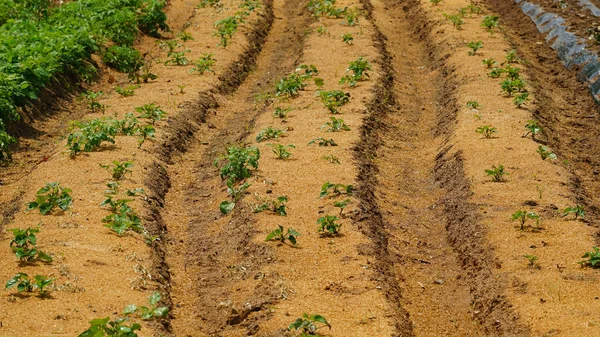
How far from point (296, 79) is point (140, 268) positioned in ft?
19.2

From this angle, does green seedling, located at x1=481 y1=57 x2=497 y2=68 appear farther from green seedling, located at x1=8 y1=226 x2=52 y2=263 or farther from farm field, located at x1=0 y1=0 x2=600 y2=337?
green seedling, located at x1=8 y1=226 x2=52 y2=263

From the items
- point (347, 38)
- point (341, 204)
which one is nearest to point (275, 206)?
point (341, 204)

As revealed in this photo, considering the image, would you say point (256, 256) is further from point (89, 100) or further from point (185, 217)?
point (89, 100)

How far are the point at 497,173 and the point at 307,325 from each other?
3865mm

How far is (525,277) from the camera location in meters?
7.41

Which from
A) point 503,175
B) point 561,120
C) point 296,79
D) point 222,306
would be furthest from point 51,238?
point 561,120

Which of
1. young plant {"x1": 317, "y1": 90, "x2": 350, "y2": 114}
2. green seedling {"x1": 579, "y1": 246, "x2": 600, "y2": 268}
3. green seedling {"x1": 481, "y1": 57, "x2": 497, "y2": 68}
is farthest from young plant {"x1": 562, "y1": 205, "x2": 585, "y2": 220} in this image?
green seedling {"x1": 481, "y1": 57, "x2": 497, "y2": 68}

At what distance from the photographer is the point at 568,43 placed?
15.4m

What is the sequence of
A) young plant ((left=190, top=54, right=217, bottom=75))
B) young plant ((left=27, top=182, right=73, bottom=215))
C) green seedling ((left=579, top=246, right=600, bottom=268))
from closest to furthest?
green seedling ((left=579, top=246, right=600, bottom=268)) → young plant ((left=27, top=182, right=73, bottom=215)) → young plant ((left=190, top=54, right=217, bottom=75))

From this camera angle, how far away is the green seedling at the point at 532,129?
34.8 ft

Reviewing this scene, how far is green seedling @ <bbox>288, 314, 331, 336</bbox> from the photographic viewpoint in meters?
6.25

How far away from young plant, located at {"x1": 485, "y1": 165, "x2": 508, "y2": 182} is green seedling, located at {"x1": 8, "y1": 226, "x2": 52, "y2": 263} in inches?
182

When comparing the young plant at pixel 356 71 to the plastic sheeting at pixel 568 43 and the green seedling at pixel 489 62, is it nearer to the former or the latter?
the green seedling at pixel 489 62

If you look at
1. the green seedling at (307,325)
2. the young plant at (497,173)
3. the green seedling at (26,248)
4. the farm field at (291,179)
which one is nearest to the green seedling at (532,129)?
Result: the farm field at (291,179)
